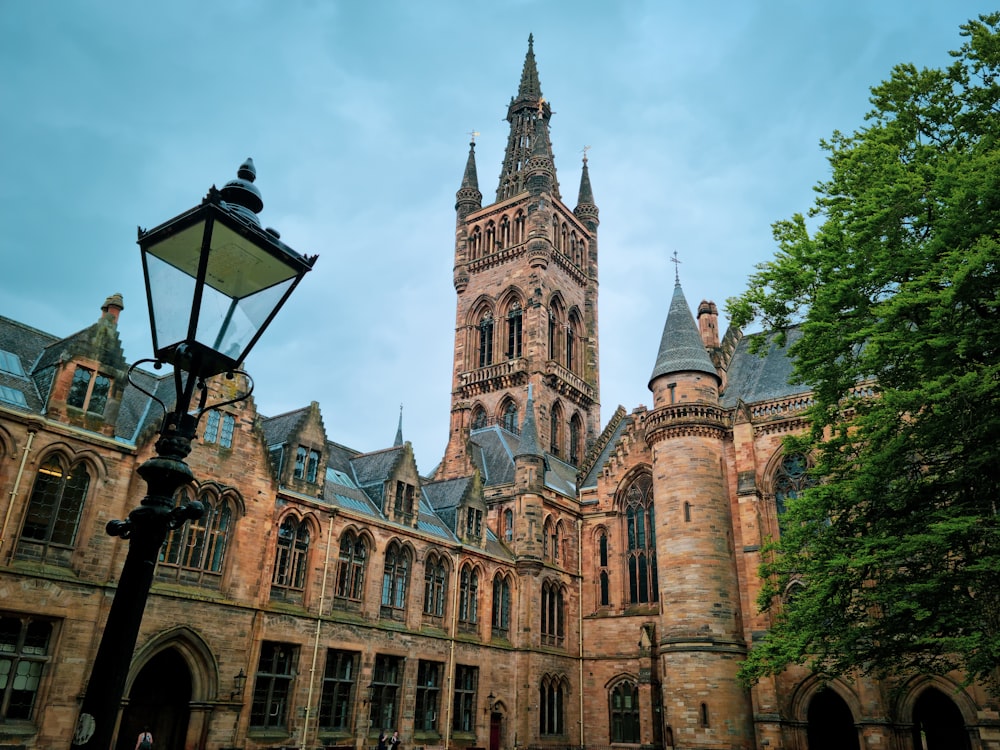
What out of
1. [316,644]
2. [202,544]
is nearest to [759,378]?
[316,644]

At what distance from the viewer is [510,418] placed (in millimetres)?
48875

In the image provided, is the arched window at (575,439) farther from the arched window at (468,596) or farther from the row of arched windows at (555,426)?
the arched window at (468,596)

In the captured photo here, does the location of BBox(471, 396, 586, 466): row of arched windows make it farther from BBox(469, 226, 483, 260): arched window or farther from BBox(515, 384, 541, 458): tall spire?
BBox(469, 226, 483, 260): arched window

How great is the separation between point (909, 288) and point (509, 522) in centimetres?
2516

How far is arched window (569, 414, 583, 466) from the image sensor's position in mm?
50594

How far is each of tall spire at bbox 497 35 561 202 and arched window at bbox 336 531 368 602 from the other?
38.8 meters

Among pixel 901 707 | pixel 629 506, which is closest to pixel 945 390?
pixel 901 707

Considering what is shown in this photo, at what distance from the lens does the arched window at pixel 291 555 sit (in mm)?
24203

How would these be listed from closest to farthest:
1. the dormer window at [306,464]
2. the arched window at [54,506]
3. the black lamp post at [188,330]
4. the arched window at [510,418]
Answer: the black lamp post at [188,330], the arched window at [54,506], the dormer window at [306,464], the arched window at [510,418]

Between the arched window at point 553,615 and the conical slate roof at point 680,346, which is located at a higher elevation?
the conical slate roof at point 680,346

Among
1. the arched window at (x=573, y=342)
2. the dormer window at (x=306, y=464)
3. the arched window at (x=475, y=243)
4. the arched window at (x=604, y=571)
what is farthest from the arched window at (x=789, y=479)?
the arched window at (x=475, y=243)

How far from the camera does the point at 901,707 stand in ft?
88.5

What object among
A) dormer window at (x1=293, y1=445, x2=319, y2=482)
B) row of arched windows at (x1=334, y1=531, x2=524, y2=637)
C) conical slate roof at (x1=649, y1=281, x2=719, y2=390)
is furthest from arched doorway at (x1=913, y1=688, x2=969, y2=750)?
dormer window at (x1=293, y1=445, x2=319, y2=482)

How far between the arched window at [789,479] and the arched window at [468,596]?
43.8ft
